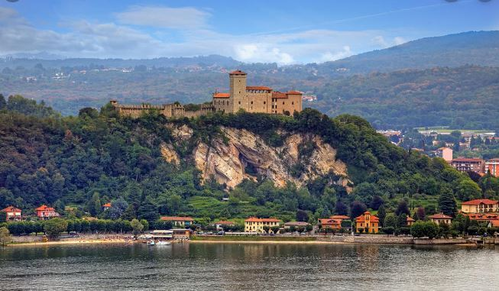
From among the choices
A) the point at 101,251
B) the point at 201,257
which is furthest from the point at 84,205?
the point at 201,257

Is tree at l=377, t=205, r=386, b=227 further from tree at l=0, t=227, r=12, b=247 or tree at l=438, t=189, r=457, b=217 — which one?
tree at l=0, t=227, r=12, b=247

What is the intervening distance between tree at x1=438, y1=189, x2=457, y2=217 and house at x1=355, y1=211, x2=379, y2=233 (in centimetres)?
562

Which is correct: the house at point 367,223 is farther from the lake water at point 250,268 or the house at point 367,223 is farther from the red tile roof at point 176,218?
the red tile roof at point 176,218

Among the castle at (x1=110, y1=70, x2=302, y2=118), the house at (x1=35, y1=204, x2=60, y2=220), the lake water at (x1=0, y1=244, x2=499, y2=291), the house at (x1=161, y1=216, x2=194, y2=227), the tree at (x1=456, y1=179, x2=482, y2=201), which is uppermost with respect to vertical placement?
the castle at (x1=110, y1=70, x2=302, y2=118)

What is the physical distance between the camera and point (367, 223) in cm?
9069

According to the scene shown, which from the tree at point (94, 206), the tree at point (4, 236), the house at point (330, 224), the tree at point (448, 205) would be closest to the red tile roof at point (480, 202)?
the tree at point (448, 205)

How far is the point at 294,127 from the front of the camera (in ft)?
341

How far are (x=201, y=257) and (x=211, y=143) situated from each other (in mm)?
29321

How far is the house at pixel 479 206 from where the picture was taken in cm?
9319

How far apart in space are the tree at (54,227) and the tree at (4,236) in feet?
11.3

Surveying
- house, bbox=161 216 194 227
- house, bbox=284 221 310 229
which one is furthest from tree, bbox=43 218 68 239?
house, bbox=284 221 310 229

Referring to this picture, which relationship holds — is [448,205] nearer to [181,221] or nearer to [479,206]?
[479,206]

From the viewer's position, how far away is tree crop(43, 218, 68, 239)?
89250 millimetres

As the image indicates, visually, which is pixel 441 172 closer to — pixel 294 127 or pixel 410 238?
pixel 294 127
